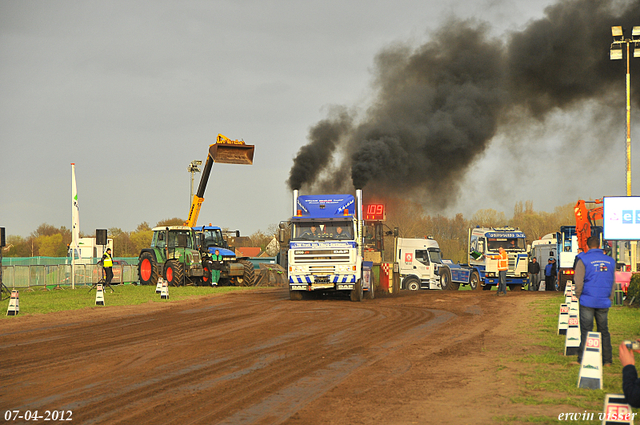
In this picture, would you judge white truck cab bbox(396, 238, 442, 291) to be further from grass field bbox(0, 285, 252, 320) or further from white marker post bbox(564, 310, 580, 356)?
white marker post bbox(564, 310, 580, 356)

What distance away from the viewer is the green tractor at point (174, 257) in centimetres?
3045

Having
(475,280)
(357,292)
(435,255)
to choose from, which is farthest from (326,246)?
(475,280)

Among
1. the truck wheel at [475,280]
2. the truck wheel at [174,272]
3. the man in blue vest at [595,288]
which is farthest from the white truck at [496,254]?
the man in blue vest at [595,288]

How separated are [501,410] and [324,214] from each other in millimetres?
15414

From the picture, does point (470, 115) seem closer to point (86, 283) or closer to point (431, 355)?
point (86, 283)

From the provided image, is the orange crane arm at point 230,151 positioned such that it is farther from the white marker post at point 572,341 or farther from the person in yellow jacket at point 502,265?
Result: the white marker post at point 572,341

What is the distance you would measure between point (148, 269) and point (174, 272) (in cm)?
296

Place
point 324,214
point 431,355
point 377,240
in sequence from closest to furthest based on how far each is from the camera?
point 431,355, point 324,214, point 377,240

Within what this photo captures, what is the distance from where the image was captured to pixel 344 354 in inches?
412

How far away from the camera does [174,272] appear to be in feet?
98.7

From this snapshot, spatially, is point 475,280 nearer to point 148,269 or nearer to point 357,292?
point 357,292

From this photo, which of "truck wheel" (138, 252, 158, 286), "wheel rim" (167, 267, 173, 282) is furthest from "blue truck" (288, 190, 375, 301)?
"truck wheel" (138, 252, 158, 286)

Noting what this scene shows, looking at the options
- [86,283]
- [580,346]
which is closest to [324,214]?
[580,346]

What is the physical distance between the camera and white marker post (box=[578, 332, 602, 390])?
7.20 metres
